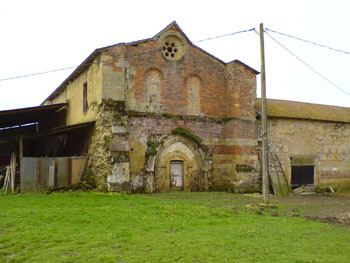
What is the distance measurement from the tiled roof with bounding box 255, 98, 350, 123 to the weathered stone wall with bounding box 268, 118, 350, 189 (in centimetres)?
31

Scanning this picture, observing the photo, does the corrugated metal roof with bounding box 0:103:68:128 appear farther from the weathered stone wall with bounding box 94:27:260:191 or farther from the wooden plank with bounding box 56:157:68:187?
the weathered stone wall with bounding box 94:27:260:191

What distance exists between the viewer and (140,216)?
32.9 ft

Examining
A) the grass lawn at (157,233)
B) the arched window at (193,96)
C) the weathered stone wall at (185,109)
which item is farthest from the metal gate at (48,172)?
the arched window at (193,96)

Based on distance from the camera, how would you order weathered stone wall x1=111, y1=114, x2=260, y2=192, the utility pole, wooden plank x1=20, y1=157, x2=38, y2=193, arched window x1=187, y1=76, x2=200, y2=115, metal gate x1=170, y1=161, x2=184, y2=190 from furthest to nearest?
arched window x1=187, y1=76, x2=200, y2=115
metal gate x1=170, y1=161, x2=184, y2=190
weathered stone wall x1=111, y1=114, x2=260, y2=192
wooden plank x1=20, y1=157, x2=38, y2=193
the utility pole

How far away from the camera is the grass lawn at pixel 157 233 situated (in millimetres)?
6242

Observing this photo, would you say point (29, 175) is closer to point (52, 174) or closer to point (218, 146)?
point (52, 174)

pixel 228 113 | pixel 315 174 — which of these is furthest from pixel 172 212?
pixel 315 174

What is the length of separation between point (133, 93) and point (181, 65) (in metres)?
3.20

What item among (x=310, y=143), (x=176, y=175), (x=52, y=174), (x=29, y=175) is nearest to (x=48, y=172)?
(x=52, y=174)

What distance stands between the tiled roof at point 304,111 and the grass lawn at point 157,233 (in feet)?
28.0

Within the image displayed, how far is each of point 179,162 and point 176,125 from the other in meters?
1.91

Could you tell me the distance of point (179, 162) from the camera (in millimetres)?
17125

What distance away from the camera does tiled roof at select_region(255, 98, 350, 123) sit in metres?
19.5

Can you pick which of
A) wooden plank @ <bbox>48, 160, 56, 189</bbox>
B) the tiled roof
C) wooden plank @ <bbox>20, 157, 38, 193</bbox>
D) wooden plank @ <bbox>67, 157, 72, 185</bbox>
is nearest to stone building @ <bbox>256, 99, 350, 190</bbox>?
the tiled roof
